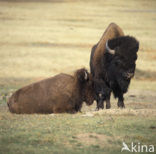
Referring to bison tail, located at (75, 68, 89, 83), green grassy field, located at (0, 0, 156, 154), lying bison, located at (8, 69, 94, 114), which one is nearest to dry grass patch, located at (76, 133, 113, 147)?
green grassy field, located at (0, 0, 156, 154)

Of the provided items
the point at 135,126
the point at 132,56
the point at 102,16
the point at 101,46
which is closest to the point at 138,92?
the point at 101,46

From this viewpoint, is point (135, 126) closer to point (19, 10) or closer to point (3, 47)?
point (3, 47)

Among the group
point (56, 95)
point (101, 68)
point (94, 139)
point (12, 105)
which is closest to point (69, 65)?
point (101, 68)

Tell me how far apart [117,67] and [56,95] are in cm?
168

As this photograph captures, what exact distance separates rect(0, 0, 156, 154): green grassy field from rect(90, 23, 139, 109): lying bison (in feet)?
2.16

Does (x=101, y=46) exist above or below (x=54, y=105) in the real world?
above

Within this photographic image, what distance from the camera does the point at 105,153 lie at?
7293mm

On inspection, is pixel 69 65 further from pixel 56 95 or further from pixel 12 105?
pixel 56 95

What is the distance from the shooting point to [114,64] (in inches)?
478

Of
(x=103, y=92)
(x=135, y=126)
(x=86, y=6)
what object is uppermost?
(x=135, y=126)

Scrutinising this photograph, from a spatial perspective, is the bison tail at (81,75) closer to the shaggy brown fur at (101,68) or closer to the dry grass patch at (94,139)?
the shaggy brown fur at (101,68)

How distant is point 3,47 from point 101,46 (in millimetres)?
17785

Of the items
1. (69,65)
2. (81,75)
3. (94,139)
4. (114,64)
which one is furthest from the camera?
(69,65)

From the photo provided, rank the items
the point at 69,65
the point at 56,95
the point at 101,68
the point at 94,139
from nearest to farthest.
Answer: the point at 94,139 → the point at 56,95 → the point at 101,68 → the point at 69,65
